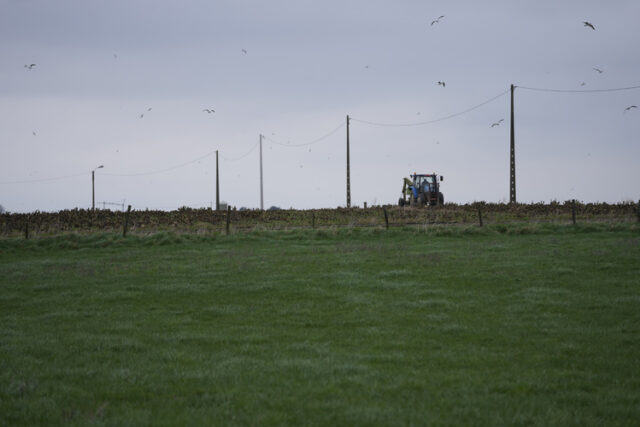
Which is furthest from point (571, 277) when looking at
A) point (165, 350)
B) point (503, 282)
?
point (165, 350)

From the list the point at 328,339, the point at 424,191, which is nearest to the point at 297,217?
the point at 424,191

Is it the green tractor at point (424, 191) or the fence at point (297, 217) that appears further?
the green tractor at point (424, 191)

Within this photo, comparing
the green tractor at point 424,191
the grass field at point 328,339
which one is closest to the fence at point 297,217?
the green tractor at point 424,191

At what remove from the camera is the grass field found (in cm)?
776

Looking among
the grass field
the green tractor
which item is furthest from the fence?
the grass field

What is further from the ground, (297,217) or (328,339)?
(297,217)

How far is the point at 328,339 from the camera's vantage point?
11.9m

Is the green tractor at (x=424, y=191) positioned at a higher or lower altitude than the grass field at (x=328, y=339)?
higher

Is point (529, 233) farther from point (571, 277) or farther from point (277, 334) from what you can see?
point (277, 334)

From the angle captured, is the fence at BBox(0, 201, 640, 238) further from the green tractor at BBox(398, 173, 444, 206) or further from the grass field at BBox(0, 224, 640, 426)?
the grass field at BBox(0, 224, 640, 426)

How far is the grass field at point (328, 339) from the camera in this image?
7.76 m

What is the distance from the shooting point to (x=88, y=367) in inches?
390

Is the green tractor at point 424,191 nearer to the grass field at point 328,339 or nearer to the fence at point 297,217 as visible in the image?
the fence at point 297,217

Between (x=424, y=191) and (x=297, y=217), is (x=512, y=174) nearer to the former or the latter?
(x=424, y=191)
